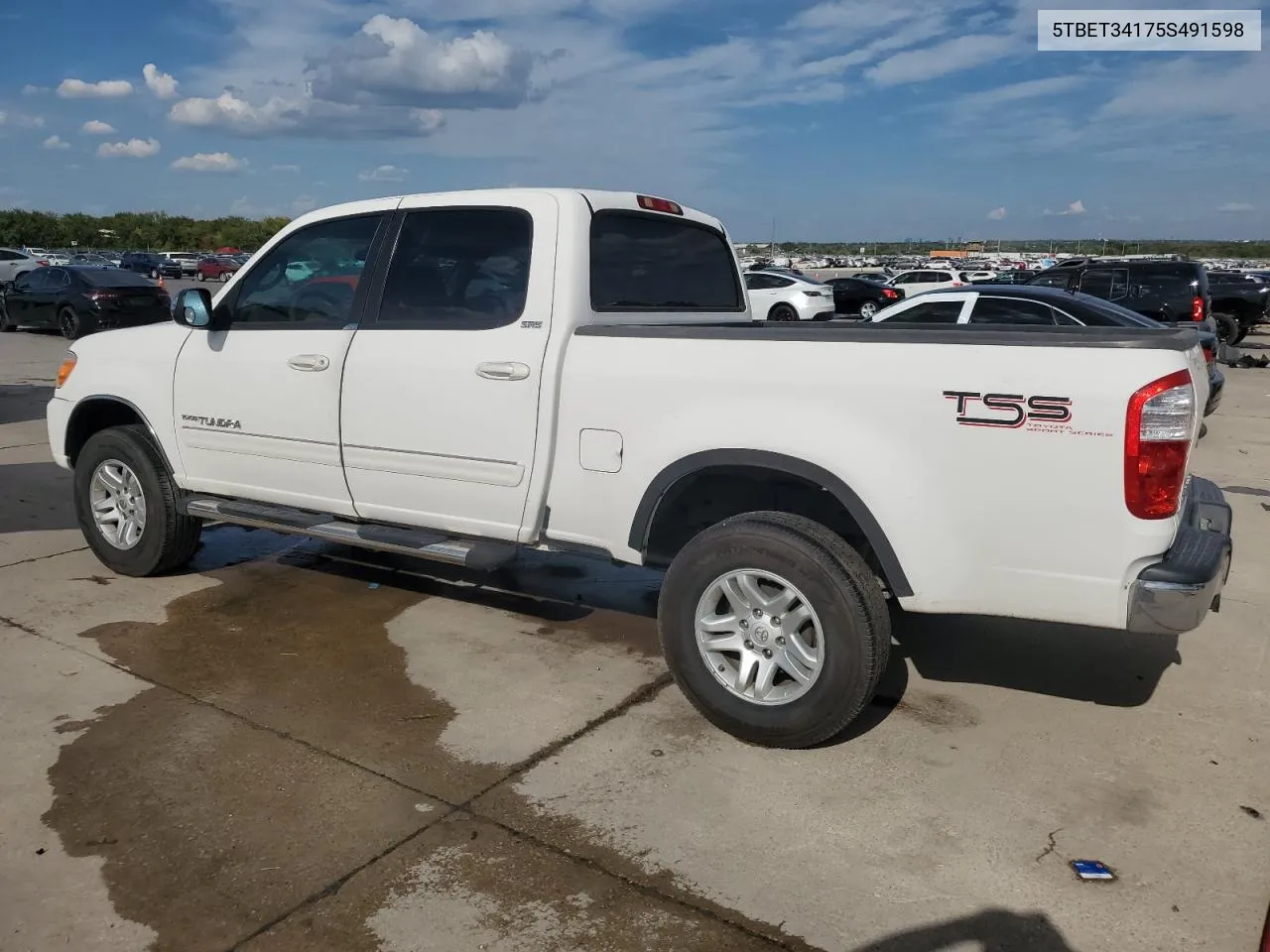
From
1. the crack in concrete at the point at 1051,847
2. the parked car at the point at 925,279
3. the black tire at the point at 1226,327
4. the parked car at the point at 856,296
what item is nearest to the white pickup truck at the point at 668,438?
the crack in concrete at the point at 1051,847

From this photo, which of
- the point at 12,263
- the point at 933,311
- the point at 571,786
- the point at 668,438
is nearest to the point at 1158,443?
the point at 668,438

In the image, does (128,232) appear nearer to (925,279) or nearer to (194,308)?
(925,279)

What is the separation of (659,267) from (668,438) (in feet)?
4.49

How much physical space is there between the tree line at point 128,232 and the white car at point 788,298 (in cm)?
7123

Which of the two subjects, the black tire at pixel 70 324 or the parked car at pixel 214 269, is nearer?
the black tire at pixel 70 324

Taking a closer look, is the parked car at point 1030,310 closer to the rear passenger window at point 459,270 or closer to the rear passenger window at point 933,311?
the rear passenger window at point 933,311

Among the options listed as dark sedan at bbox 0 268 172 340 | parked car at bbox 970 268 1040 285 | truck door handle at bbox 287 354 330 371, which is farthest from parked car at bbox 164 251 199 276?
truck door handle at bbox 287 354 330 371

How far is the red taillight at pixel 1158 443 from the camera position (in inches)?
119

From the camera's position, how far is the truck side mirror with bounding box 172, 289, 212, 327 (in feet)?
16.3

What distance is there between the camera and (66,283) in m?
20.1

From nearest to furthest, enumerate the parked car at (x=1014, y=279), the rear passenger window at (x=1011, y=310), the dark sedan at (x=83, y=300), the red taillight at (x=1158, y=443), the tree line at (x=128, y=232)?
1. the red taillight at (x=1158, y=443)
2. the rear passenger window at (x=1011, y=310)
3. the dark sedan at (x=83, y=300)
4. the parked car at (x=1014, y=279)
5. the tree line at (x=128, y=232)

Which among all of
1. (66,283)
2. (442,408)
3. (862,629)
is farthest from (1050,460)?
(66,283)

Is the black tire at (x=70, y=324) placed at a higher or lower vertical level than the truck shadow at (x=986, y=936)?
higher

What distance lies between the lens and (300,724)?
3990 mm
